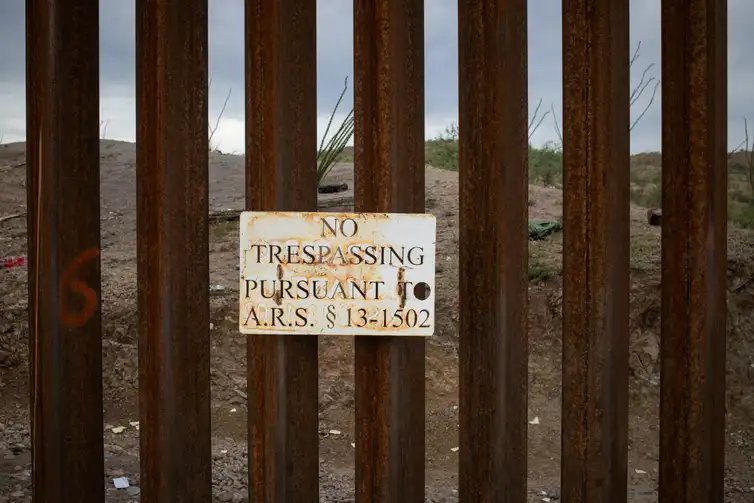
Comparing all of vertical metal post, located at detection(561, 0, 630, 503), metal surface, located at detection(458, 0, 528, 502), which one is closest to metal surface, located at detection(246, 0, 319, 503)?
metal surface, located at detection(458, 0, 528, 502)

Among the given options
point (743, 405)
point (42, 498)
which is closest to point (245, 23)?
point (42, 498)

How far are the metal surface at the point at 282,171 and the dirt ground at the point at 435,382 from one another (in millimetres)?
1418

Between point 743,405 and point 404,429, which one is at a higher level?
point 404,429

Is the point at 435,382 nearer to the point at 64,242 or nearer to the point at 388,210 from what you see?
the point at 388,210

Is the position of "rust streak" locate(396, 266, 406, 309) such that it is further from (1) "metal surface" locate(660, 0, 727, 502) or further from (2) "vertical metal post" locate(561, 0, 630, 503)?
(1) "metal surface" locate(660, 0, 727, 502)

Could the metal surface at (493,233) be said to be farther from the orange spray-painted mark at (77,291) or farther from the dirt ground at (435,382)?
the dirt ground at (435,382)

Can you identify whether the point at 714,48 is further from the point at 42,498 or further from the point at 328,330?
the point at 42,498

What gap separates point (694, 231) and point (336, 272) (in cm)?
109

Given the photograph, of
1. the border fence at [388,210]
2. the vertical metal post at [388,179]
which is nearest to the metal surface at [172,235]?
the border fence at [388,210]

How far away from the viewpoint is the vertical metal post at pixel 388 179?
2016 mm

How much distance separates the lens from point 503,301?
6.79 ft

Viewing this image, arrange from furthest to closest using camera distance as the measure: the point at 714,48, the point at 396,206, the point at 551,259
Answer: the point at 551,259 → the point at 714,48 → the point at 396,206

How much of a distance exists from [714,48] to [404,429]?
4.82 feet

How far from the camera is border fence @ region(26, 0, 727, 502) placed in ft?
Answer: 6.73
